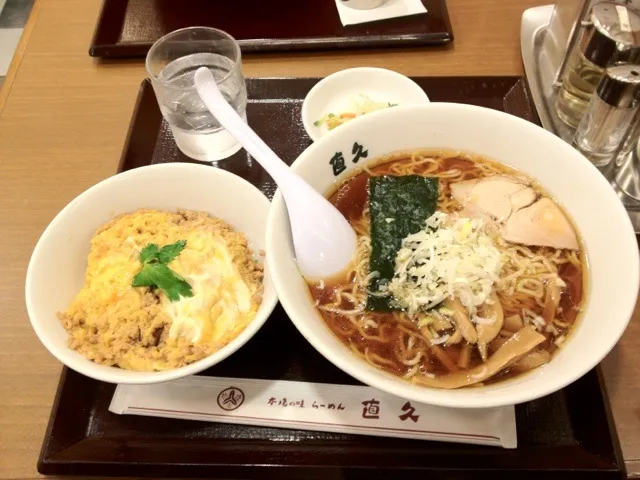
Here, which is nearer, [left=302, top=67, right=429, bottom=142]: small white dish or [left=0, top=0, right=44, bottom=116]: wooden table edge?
[left=302, top=67, right=429, bottom=142]: small white dish

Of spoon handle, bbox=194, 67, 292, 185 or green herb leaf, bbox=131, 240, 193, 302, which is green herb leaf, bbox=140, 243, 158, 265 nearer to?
green herb leaf, bbox=131, 240, 193, 302

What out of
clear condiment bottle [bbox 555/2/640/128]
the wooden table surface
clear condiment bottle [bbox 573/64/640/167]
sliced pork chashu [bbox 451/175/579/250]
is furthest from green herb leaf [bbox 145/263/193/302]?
clear condiment bottle [bbox 555/2/640/128]

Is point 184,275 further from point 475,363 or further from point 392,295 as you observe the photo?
point 475,363

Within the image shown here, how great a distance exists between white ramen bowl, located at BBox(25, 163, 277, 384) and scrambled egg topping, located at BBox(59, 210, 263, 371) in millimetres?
37

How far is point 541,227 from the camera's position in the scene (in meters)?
1.27

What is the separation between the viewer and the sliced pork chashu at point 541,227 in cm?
124

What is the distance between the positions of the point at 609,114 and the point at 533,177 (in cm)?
37

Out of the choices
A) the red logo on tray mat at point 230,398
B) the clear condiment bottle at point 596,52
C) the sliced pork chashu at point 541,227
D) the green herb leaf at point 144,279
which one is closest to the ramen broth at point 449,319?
the sliced pork chashu at point 541,227

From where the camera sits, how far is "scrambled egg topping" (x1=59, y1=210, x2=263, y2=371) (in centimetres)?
117

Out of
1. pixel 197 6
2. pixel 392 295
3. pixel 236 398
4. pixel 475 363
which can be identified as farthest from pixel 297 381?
pixel 197 6

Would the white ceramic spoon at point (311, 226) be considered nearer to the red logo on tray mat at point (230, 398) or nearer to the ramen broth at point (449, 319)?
the ramen broth at point (449, 319)

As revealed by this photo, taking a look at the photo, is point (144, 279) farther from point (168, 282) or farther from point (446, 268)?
point (446, 268)

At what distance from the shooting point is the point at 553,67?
1.85m

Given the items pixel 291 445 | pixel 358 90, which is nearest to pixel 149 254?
pixel 291 445
